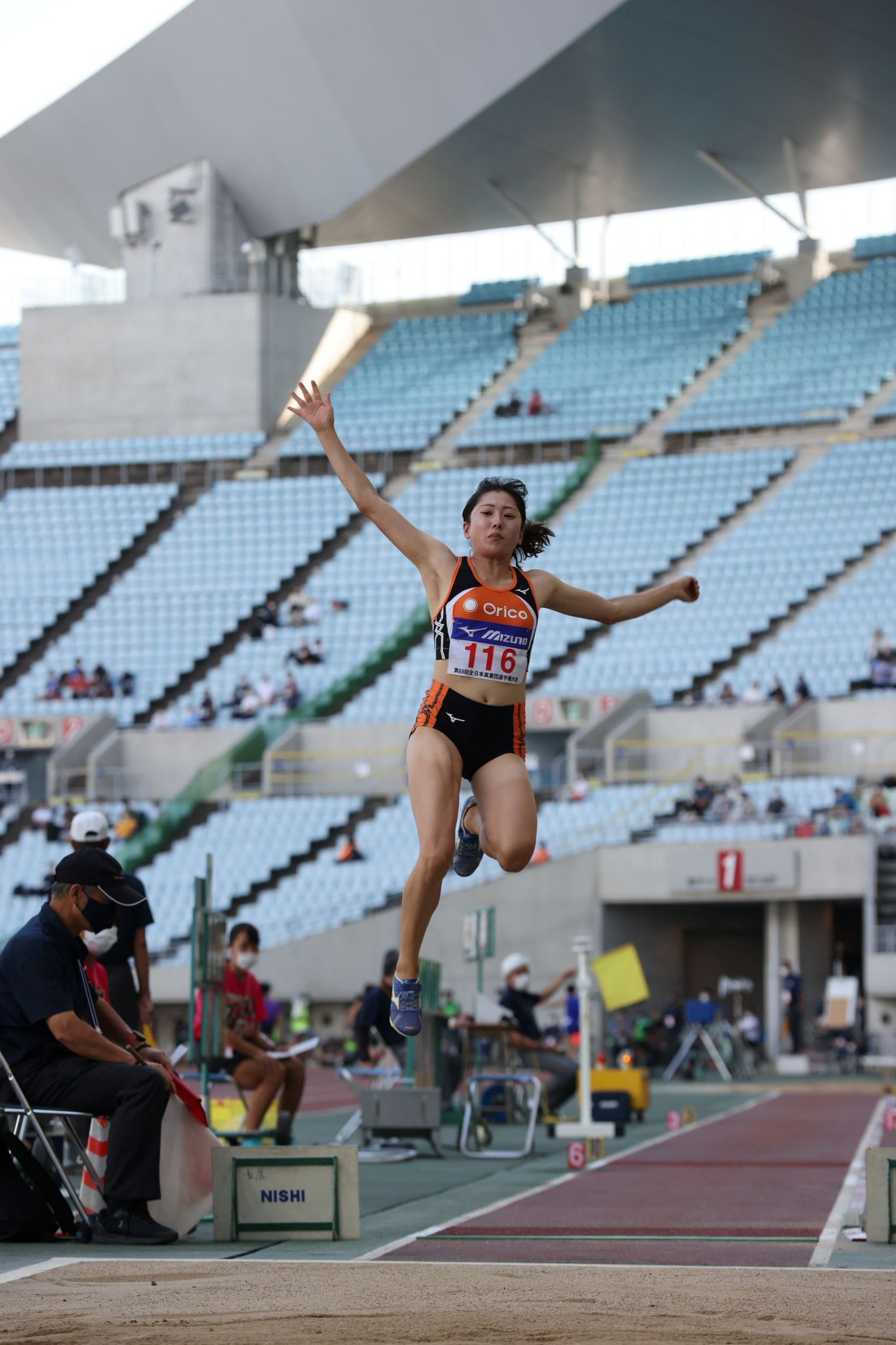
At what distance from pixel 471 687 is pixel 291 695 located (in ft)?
89.8

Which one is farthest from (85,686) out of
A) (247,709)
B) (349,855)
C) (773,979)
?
(773,979)

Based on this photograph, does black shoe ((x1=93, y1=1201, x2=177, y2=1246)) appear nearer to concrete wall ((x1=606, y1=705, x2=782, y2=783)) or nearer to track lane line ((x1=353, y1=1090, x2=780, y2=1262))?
track lane line ((x1=353, y1=1090, x2=780, y2=1262))

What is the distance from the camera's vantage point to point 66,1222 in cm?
817

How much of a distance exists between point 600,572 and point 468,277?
46.7 feet

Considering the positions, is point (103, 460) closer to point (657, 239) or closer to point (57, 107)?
point (57, 107)

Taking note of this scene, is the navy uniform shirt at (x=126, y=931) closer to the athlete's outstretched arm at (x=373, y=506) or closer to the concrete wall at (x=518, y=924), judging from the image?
the athlete's outstretched arm at (x=373, y=506)

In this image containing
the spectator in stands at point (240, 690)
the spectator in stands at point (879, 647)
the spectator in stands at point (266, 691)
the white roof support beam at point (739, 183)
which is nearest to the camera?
the spectator in stands at point (879, 647)

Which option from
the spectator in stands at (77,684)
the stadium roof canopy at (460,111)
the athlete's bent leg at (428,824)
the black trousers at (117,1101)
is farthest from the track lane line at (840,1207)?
the stadium roof canopy at (460,111)

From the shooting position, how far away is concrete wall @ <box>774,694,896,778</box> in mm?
30359

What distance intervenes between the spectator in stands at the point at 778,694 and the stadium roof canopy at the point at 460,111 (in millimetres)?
12635

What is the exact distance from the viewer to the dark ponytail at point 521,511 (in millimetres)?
7605

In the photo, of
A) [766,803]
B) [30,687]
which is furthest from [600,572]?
[30,687]

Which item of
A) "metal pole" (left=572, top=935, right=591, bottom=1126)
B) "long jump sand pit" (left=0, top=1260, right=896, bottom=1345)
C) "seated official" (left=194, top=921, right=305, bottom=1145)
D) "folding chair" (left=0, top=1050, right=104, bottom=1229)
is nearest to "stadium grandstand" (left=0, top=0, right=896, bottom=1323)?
"metal pole" (left=572, top=935, right=591, bottom=1126)

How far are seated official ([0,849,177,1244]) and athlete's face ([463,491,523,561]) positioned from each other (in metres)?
2.08
